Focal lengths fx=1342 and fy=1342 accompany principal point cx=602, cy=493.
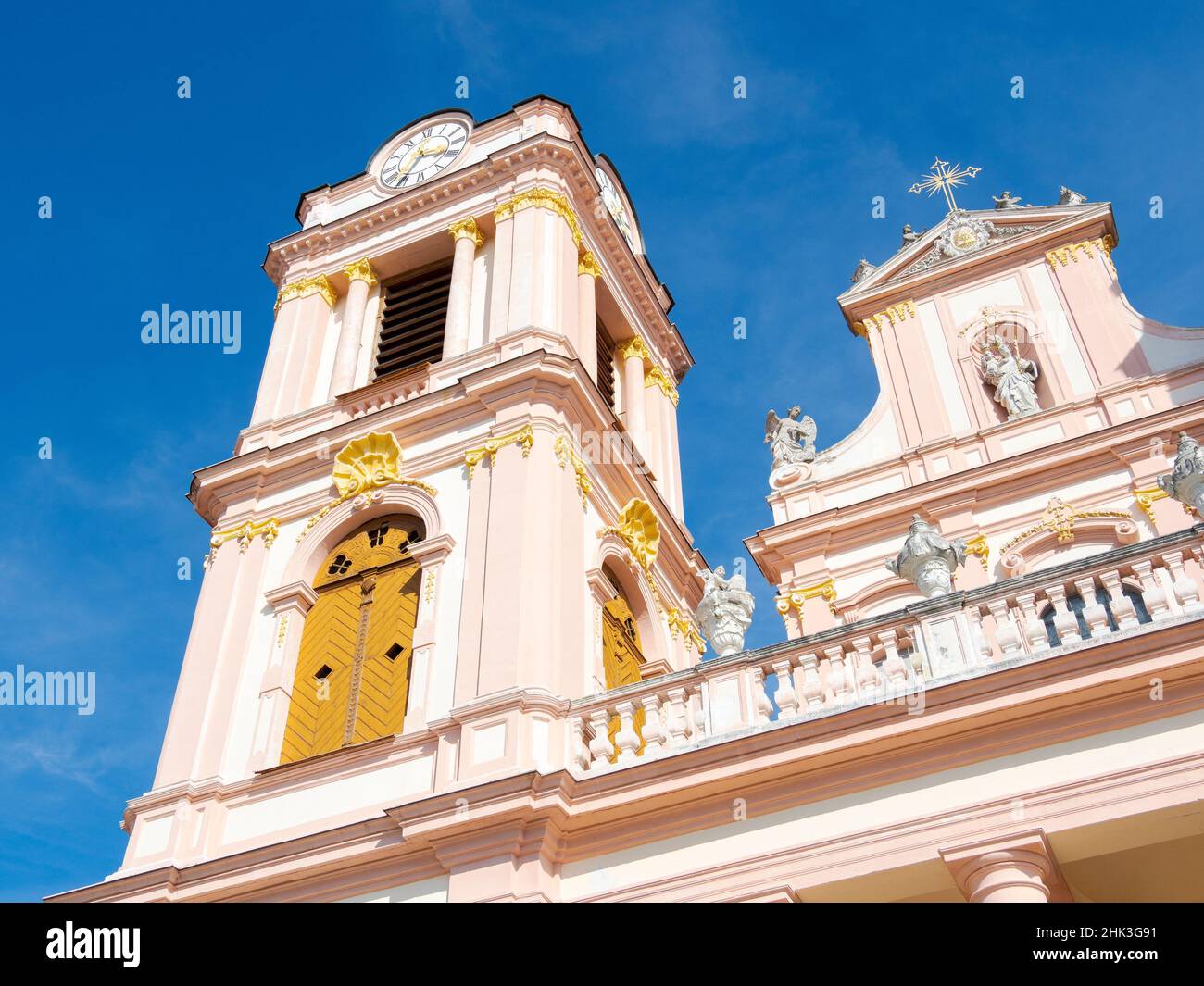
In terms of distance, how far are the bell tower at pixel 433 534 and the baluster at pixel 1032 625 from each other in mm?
3502

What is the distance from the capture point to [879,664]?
11312 mm

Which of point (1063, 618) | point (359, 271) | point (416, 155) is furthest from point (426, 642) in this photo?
point (416, 155)

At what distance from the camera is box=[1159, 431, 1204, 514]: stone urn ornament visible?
11.4 metres

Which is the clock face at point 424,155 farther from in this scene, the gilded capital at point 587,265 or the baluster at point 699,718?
the baluster at point 699,718

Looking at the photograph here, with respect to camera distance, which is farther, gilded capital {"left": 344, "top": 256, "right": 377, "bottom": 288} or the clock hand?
the clock hand

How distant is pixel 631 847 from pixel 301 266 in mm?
12127

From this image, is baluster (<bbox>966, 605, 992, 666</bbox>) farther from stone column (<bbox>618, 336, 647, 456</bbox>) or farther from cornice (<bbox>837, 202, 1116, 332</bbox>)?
cornice (<bbox>837, 202, 1116, 332</bbox>)

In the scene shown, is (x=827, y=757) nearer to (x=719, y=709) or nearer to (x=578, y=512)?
(x=719, y=709)

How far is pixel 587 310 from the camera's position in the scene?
18703 mm

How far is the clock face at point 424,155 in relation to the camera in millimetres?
21219

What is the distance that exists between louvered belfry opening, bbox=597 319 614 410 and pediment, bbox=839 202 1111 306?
361 centimetres

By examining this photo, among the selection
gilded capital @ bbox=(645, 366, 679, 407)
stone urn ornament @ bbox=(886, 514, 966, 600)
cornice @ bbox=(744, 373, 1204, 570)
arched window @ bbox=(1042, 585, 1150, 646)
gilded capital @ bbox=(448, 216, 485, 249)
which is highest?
gilded capital @ bbox=(448, 216, 485, 249)

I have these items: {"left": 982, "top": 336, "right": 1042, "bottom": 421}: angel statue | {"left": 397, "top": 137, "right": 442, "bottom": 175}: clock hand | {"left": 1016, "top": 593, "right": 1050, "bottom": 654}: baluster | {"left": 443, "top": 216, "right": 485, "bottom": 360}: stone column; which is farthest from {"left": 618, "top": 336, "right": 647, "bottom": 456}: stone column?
{"left": 1016, "top": 593, "right": 1050, "bottom": 654}: baluster
